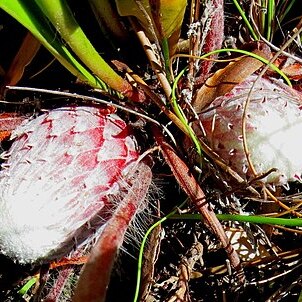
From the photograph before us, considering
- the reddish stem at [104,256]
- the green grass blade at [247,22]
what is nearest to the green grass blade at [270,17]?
the green grass blade at [247,22]

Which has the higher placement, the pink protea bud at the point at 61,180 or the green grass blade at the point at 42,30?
the green grass blade at the point at 42,30

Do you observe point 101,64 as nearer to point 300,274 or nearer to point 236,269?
point 236,269

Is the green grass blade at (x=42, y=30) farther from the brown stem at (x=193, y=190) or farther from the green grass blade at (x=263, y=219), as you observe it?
the green grass blade at (x=263, y=219)

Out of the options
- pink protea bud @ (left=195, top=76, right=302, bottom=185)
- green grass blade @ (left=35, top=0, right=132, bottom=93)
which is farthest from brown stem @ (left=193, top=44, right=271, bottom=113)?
green grass blade @ (left=35, top=0, right=132, bottom=93)

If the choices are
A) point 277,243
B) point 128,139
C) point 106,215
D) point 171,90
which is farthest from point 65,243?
point 277,243

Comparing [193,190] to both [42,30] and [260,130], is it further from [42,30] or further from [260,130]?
[42,30]
